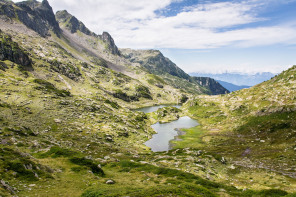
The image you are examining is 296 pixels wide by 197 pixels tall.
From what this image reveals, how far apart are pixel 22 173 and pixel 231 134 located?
404 ft

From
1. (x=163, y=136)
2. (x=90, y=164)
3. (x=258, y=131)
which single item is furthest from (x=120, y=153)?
(x=258, y=131)

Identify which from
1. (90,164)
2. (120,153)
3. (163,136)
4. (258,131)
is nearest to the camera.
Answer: (90,164)

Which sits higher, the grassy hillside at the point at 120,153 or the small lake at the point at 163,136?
the grassy hillside at the point at 120,153

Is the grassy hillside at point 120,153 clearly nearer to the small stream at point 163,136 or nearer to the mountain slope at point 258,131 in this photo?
the mountain slope at point 258,131

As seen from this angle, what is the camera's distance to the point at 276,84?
157125 mm

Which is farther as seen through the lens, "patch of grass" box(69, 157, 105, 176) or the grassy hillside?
"patch of grass" box(69, 157, 105, 176)

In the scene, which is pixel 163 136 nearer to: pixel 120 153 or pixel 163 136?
pixel 163 136

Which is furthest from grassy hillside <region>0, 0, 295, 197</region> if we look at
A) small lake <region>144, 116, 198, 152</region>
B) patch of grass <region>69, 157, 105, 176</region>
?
small lake <region>144, 116, 198, 152</region>

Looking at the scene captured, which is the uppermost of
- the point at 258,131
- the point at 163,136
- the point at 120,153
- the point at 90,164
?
the point at 90,164

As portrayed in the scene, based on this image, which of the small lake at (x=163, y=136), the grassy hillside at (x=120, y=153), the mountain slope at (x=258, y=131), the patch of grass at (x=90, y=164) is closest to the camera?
the grassy hillside at (x=120, y=153)

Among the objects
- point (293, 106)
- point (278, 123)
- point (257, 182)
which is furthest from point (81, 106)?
point (293, 106)

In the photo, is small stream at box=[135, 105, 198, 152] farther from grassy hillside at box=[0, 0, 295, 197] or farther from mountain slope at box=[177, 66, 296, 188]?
mountain slope at box=[177, 66, 296, 188]

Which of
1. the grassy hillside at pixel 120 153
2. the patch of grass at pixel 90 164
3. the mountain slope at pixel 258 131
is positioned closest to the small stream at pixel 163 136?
the grassy hillside at pixel 120 153

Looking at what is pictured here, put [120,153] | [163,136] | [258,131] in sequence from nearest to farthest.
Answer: [120,153]
[258,131]
[163,136]
